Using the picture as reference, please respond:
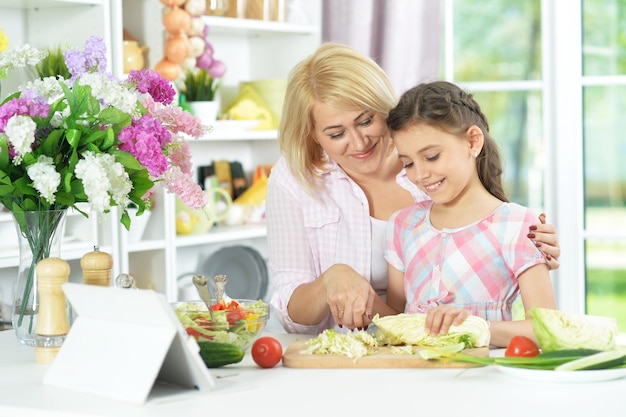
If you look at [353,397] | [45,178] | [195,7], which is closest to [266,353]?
[353,397]

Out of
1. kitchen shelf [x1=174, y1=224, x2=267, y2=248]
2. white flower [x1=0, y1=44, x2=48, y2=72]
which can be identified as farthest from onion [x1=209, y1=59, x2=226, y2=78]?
white flower [x1=0, y1=44, x2=48, y2=72]

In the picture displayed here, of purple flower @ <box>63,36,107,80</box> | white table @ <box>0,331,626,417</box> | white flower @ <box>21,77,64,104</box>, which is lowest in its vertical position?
white table @ <box>0,331,626,417</box>

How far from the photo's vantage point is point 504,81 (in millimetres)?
3910

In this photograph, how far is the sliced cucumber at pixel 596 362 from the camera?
5.01ft

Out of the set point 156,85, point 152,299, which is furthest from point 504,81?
point 152,299

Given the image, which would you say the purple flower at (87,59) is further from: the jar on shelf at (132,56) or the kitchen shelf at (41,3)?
the jar on shelf at (132,56)

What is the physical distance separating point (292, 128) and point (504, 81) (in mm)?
1707

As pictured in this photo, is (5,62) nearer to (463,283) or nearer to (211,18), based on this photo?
(463,283)

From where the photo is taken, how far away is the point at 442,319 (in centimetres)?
178

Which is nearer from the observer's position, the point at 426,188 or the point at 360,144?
the point at 426,188

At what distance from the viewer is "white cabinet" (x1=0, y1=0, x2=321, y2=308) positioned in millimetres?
3256

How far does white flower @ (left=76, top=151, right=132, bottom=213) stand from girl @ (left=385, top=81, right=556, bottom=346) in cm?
68

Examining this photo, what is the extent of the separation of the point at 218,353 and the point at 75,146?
431 millimetres

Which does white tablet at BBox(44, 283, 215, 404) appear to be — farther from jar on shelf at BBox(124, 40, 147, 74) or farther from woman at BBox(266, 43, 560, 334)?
jar on shelf at BBox(124, 40, 147, 74)
